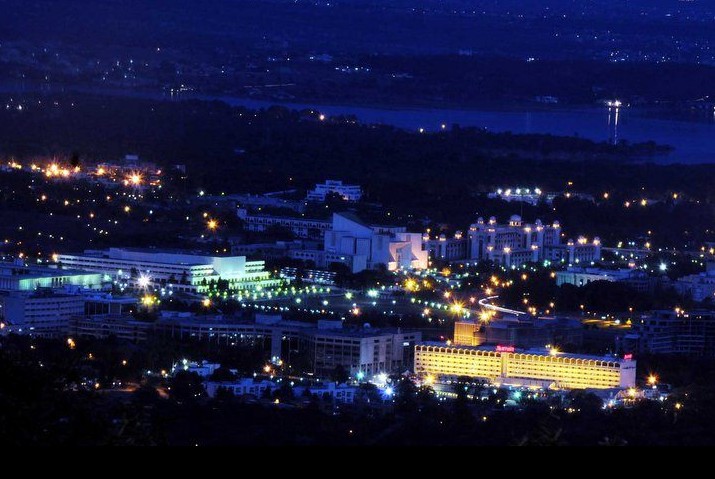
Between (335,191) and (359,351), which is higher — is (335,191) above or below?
above

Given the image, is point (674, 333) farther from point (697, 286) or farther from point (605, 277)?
point (605, 277)

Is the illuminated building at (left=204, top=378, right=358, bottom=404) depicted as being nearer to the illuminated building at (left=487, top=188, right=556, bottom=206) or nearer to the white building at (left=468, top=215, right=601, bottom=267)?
the white building at (left=468, top=215, right=601, bottom=267)

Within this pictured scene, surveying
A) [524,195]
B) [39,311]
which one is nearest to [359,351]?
[39,311]

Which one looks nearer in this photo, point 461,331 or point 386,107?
point 461,331

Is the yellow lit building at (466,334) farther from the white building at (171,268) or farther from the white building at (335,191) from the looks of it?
the white building at (335,191)

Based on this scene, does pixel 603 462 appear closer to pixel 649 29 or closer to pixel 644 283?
pixel 644 283

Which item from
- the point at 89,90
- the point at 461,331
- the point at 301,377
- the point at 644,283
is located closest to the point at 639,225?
the point at 644,283
